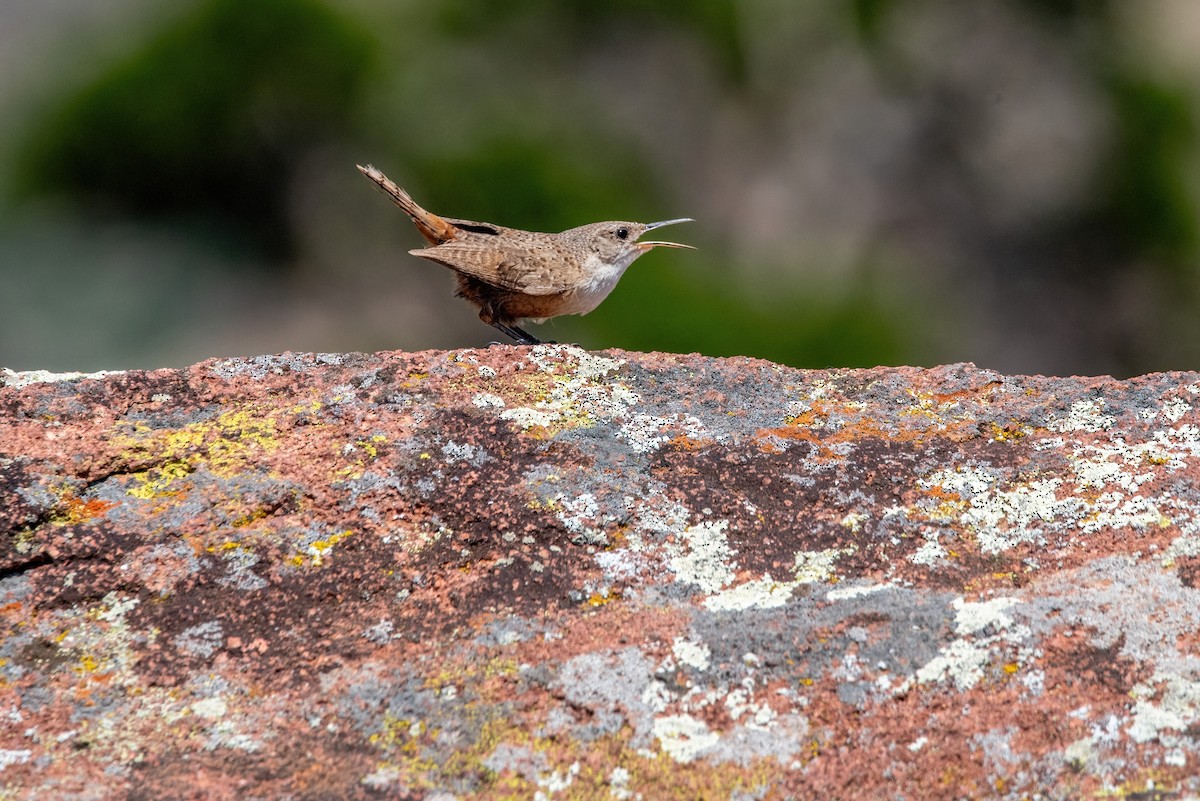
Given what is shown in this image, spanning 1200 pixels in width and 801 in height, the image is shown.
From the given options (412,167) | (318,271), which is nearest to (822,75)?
(412,167)

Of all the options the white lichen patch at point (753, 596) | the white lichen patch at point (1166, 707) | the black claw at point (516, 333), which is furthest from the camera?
the black claw at point (516, 333)

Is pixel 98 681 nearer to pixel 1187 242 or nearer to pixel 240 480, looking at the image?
pixel 240 480

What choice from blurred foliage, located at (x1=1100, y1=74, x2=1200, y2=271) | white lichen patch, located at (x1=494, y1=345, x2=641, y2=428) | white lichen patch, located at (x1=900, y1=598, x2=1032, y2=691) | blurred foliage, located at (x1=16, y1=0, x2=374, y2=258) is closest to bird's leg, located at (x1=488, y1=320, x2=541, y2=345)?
white lichen patch, located at (x1=494, y1=345, x2=641, y2=428)

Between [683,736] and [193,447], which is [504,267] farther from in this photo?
[683,736]

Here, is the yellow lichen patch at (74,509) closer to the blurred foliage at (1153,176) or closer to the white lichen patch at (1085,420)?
the white lichen patch at (1085,420)

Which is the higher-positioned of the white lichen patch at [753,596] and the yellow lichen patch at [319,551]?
the yellow lichen patch at [319,551]

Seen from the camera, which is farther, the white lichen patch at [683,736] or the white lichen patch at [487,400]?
the white lichen patch at [487,400]

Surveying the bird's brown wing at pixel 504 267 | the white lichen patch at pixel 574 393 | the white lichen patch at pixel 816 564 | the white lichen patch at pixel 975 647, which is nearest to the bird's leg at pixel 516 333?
the bird's brown wing at pixel 504 267

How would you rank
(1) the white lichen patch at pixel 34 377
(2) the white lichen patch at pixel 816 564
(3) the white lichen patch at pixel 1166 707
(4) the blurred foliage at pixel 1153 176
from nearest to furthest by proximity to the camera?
(3) the white lichen patch at pixel 1166 707, (2) the white lichen patch at pixel 816 564, (1) the white lichen patch at pixel 34 377, (4) the blurred foliage at pixel 1153 176
